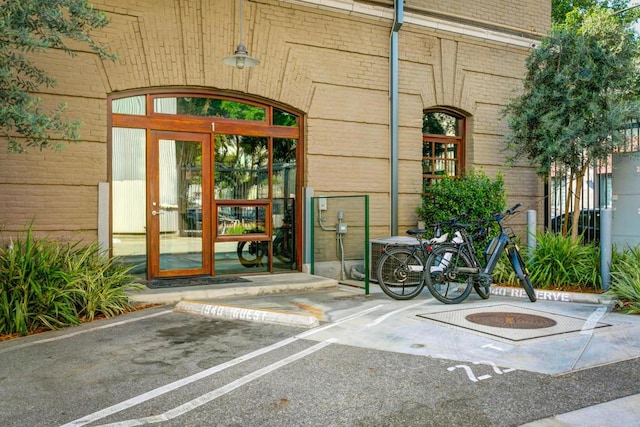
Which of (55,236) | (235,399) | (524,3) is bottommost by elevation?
(235,399)

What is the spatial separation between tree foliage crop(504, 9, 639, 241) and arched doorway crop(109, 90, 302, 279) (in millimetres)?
4699

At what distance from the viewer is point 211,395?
407 centimetres

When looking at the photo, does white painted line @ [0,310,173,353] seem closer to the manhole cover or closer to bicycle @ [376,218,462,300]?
bicycle @ [376,218,462,300]

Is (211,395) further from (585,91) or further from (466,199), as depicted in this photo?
(585,91)

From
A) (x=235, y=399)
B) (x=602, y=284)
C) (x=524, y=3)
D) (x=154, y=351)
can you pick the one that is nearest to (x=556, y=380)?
(x=235, y=399)

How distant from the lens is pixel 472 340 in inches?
223

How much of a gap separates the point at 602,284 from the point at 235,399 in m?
6.63

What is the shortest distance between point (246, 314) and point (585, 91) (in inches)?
286

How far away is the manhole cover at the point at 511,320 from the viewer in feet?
A: 20.7

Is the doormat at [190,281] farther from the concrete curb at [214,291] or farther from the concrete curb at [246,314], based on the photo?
the concrete curb at [246,314]

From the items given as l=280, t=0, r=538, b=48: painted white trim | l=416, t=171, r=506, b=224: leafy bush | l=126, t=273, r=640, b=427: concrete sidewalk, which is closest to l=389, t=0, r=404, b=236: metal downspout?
l=280, t=0, r=538, b=48: painted white trim

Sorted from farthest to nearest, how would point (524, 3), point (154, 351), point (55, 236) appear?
point (524, 3)
point (55, 236)
point (154, 351)

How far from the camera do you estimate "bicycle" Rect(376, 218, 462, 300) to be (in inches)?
321

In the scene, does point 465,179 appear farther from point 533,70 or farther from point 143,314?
point 143,314
